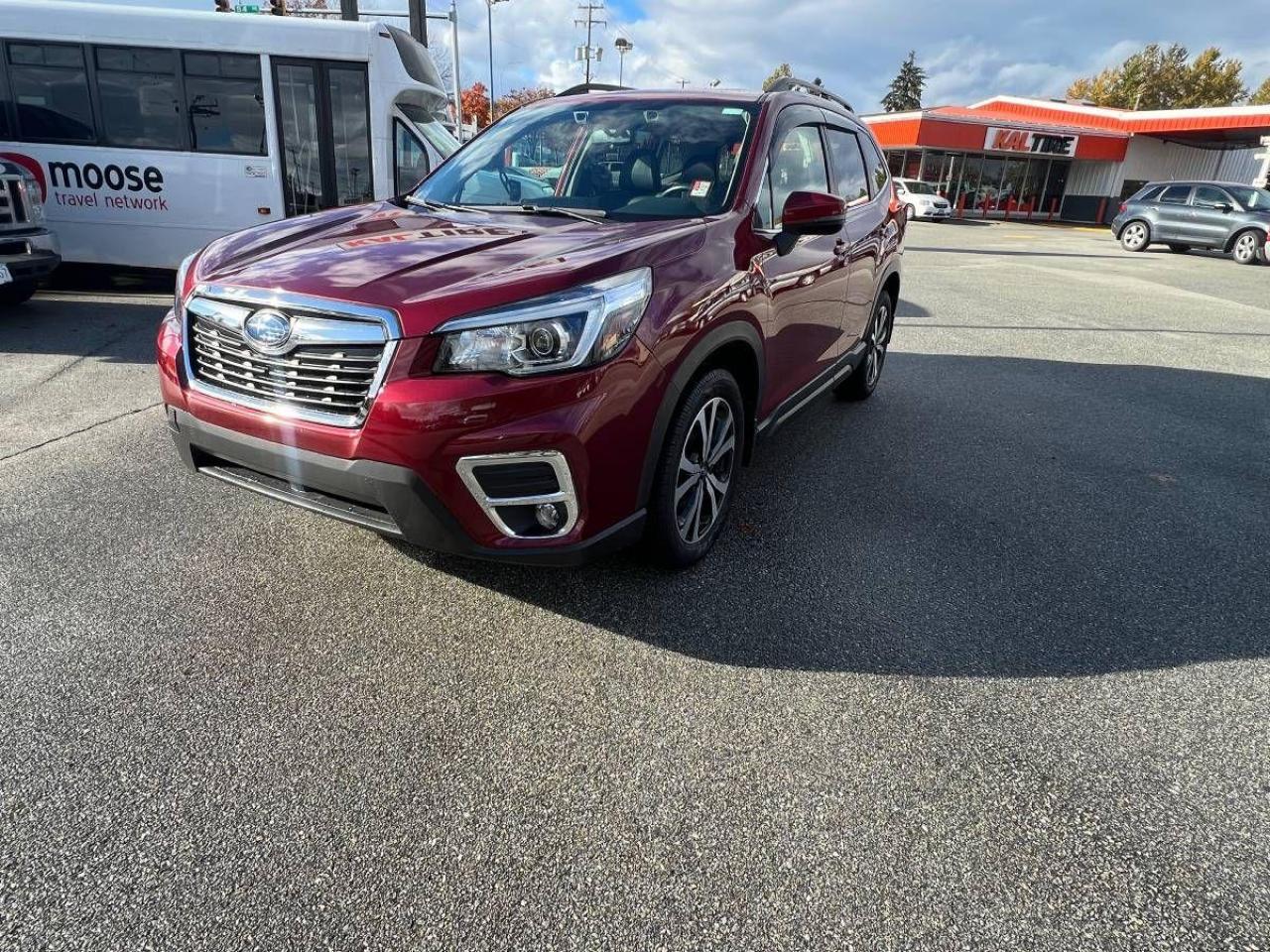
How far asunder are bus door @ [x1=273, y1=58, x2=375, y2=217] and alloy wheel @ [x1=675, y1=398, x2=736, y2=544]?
771 centimetres

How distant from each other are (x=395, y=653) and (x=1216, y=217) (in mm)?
23564

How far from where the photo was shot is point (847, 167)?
4.79 m

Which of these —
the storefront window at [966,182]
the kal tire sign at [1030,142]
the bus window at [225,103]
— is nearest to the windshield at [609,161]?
→ the bus window at [225,103]

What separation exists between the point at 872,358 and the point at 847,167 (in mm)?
1596

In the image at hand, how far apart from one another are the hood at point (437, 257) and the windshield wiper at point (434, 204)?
0.21 meters

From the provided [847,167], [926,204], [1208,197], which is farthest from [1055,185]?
[847,167]

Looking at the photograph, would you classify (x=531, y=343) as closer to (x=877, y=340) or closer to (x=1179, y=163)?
(x=877, y=340)

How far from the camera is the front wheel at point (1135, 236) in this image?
70.2ft

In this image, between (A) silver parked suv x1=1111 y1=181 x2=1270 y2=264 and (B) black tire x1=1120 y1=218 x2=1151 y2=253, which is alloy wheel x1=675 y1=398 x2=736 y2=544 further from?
(B) black tire x1=1120 y1=218 x2=1151 y2=253

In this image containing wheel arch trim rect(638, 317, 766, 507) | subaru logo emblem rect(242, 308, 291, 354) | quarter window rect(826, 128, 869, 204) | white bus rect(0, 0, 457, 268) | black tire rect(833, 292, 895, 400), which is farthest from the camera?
white bus rect(0, 0, 457, 268)

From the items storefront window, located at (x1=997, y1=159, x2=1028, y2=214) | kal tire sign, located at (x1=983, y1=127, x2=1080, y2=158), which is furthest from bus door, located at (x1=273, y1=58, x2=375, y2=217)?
storefront window, located at (x1=997, y1=159, x2=1028, y2=214)

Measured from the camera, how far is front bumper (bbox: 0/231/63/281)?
7.12m

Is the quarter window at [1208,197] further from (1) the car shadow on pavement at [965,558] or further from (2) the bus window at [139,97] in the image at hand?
(2) the bus window at [139,97]

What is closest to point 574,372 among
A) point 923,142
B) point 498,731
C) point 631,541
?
point 631,541
